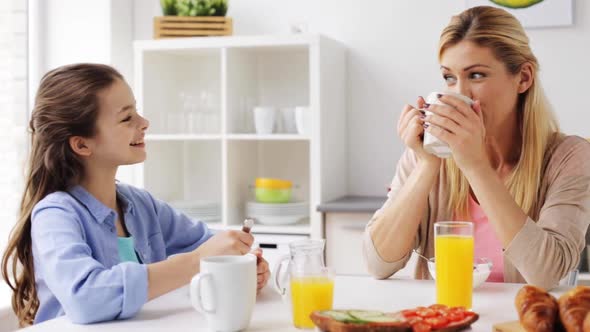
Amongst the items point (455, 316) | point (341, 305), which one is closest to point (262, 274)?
point (341, 305)

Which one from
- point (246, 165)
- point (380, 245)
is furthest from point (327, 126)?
point (380, 245)

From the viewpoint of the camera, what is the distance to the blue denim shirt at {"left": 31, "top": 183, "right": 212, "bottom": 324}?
126 cm

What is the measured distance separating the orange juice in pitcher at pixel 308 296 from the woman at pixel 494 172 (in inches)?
17.1

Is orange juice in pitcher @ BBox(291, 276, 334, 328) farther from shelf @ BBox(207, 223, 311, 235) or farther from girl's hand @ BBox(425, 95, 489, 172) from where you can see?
shelf @ BBox(207, 223, 311, 235)

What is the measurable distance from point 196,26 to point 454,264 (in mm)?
2183

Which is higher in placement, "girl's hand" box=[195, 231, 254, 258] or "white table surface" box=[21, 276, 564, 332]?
"girl's hand" box=[195, 231, 254, 258]

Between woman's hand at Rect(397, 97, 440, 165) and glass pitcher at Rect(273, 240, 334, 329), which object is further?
woman's hand at Rect(397, 97, 440, 165)

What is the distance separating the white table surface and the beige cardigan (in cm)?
5

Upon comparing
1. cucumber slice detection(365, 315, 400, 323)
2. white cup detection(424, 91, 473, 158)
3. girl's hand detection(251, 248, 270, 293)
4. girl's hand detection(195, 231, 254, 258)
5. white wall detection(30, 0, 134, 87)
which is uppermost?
white wall detection(30, 0, 134, 87)

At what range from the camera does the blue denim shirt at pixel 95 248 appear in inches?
49.5

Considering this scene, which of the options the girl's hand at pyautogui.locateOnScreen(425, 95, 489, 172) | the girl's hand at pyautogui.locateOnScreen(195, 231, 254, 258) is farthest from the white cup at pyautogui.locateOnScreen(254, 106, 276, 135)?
the girl's hand at pyautogui.locateOnScreen(195, 231, 254, 258)

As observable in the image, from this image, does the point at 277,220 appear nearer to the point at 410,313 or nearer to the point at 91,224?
the point at 91,224

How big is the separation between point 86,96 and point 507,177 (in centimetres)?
102

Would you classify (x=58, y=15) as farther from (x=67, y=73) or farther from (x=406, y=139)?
(x=406, y=139)
